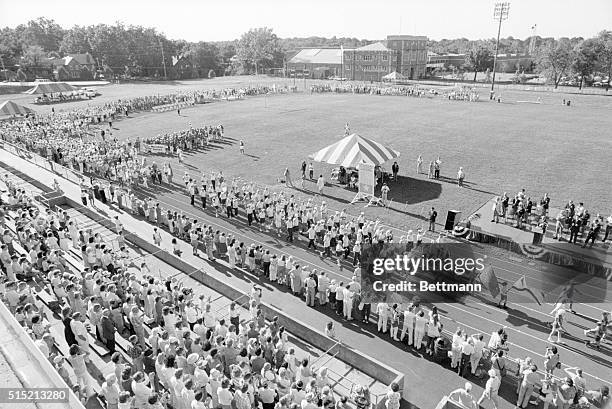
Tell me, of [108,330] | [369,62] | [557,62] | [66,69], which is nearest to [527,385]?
[108,330]

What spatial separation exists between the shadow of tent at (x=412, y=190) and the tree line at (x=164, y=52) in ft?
→ 189

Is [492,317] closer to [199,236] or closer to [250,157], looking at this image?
[199,236]

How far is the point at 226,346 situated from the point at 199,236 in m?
7.42

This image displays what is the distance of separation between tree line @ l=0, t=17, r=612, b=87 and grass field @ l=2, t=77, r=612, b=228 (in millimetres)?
21740

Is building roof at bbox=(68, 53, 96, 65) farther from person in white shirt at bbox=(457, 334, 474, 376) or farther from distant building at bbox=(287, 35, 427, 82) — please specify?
person in white shirt at bbox=(457, 334, 474, 376)

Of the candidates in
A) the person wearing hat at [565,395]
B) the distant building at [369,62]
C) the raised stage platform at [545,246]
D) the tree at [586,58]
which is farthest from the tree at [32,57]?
the person wearing hat at [565,395]

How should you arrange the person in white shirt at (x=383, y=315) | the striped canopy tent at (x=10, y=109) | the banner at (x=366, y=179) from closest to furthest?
1. the person in white shirt at (x=383, y=315)
2. the banner at (x=366, y=179)
3. the striped canopy tent at (x=10, y=109)

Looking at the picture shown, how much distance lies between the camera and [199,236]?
642 inches

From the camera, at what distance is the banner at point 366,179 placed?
20531 millimetres

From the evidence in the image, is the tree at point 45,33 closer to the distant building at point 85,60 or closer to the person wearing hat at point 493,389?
the distant building at point 85,60

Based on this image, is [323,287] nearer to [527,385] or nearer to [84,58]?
[527,385]

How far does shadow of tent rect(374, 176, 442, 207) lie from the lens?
21328 millimetres

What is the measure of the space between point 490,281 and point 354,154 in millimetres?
11392

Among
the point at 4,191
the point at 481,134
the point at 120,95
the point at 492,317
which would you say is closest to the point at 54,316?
the point at 492,317
